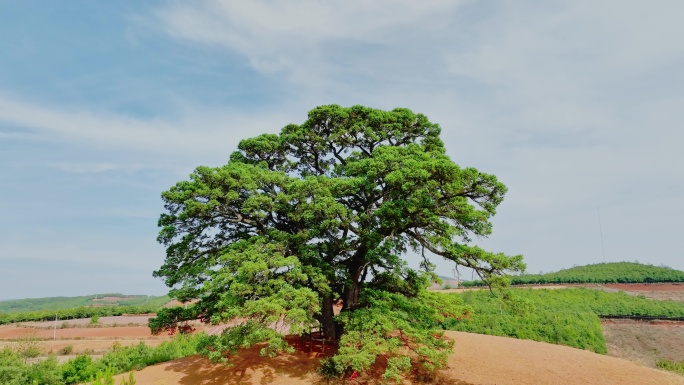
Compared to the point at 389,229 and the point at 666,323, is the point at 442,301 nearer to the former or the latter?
the point at 389,229

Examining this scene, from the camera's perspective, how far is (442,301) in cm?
1535

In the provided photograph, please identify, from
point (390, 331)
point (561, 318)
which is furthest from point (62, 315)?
point (561, 318)

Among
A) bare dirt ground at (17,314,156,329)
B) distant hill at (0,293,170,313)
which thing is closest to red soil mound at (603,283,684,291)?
bare dirt ground at (17,314,156,329)

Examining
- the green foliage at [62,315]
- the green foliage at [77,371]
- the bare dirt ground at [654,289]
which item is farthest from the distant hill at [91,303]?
the bare dirt ground at [654,289]

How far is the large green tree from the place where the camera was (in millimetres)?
11969

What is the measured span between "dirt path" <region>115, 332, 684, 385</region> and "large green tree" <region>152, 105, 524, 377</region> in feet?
3.39

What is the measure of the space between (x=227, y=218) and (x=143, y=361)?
725 centimetres

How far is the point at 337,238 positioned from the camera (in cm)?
1459

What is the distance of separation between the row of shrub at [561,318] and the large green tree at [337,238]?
7625 millimetres

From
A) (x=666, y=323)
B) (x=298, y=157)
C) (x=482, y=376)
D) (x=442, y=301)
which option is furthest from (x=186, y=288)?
(x=666, y=323)

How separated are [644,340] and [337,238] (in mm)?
20729

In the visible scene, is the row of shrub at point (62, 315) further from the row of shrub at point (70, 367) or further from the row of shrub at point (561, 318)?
the row of shrub at point (561, 318)

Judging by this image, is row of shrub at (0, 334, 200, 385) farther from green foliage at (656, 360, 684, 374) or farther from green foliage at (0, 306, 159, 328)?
green foliage at (0, 306, 159, 328)

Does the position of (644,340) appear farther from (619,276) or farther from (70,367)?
(70,367)
